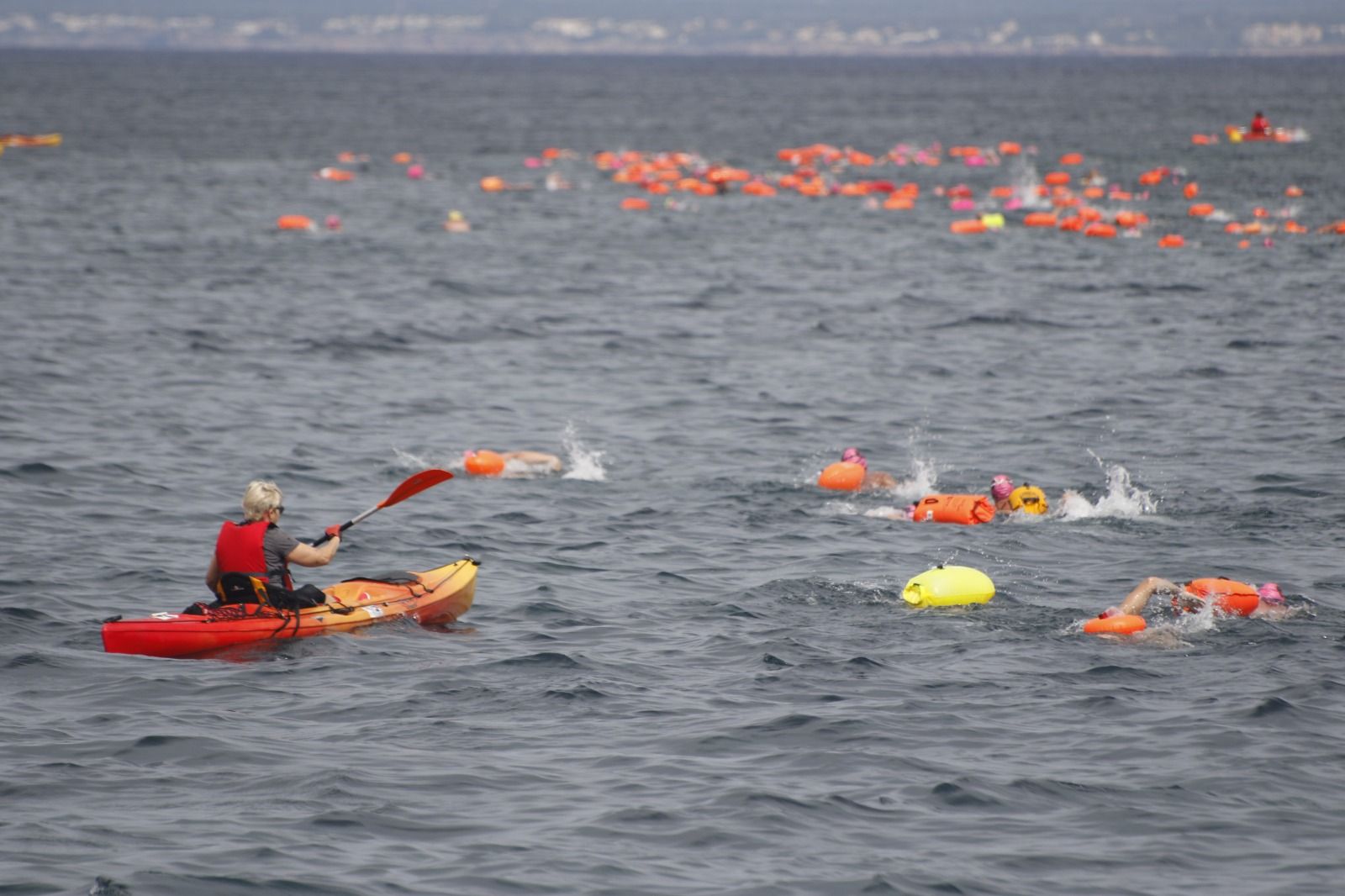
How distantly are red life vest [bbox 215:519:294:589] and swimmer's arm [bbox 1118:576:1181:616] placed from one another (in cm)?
722

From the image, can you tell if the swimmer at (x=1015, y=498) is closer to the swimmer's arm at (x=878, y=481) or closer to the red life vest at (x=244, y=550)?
the swimmer's arm at (x=878, y=481)

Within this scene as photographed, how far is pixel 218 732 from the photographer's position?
37.8 feet

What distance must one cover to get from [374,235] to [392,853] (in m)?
35.6

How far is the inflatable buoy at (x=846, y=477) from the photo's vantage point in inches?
751

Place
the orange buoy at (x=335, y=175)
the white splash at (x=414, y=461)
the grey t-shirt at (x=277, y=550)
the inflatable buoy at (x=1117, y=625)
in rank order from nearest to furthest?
the grey t-shirt at (x=277, y=550), the inflatable buoy at (x=1117, y=625), the white splash at (x=414, y=461), the orange buoy at (x=335, y=175)

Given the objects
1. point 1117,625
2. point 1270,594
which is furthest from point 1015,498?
point 1117,625

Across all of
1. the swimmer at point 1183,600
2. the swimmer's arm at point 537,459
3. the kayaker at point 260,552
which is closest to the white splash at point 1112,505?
the swimmer at point 1183,600

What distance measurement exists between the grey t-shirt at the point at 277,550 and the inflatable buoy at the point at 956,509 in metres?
7.49

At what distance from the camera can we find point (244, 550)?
43.0ft

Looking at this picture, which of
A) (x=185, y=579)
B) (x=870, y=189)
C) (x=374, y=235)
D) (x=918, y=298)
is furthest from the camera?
(x=870, y=189)

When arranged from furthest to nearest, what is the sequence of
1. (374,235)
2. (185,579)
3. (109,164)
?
(109,164) < (374,235) < (185,579)

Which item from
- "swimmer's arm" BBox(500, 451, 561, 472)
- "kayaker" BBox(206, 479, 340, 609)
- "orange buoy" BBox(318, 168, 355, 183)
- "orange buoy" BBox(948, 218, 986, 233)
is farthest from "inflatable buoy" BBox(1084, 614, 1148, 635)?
"orange buoy" BBox(318, 168, 355, 183)

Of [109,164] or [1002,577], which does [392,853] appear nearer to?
[1002,577]

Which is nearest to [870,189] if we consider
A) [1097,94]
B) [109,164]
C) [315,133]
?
[109,164]
